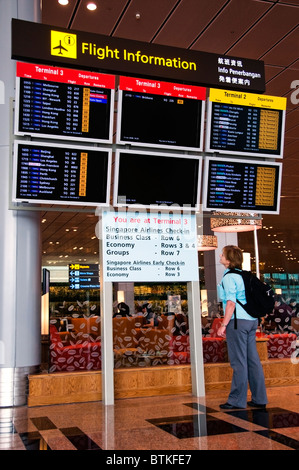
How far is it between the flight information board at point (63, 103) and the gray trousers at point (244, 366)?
199cm

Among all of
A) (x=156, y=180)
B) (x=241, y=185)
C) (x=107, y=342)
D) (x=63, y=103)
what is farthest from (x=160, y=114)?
(x=107, y=342)

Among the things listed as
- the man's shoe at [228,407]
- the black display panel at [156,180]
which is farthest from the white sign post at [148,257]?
the man's shoe at [228,407]

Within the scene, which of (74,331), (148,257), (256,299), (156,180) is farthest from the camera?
(74,331)

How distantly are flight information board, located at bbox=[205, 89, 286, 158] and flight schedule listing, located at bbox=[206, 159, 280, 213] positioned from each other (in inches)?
5.3

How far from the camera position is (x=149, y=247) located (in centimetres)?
468

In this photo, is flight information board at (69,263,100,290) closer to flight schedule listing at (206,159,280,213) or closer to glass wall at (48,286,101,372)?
glass wall at (48,286,101,372)

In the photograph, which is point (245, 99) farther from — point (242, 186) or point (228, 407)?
point (228, 407)

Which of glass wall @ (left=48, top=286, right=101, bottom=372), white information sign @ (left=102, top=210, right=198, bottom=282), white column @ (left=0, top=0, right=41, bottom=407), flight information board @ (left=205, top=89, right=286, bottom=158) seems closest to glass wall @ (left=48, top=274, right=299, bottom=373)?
glass wall @ (left=48, top=286, right=101, bottom=372)

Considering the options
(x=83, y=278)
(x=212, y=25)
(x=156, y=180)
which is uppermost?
(x=212, y=25)

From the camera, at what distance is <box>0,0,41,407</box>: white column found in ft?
14.1

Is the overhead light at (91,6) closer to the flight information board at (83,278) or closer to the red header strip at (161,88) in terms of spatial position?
the red header strip at (161,88)

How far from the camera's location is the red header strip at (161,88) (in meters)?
4.49

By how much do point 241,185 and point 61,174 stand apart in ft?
Result: 5.76

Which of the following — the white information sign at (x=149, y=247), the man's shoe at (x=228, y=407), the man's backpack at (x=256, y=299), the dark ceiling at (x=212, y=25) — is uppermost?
the dark ceiling at (x=212, y=25)
